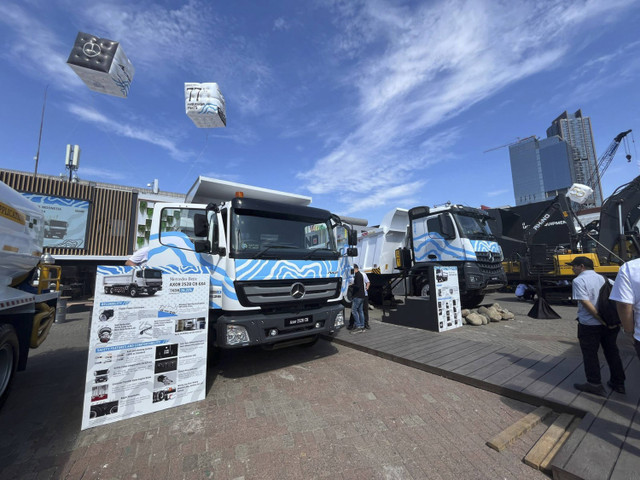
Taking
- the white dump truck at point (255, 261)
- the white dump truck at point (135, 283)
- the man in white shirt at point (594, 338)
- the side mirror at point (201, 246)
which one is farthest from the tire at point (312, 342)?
the man in white shirt at point (594, 338)

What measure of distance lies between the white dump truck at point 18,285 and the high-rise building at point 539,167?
63.7 meters

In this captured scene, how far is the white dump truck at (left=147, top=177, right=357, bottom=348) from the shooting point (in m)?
3.78

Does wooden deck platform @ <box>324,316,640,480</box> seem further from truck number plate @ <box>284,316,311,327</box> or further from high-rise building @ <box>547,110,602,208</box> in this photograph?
high-rise building @ <box>547,110,602,208</box>

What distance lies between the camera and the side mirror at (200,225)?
402cm

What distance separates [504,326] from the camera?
689 cm

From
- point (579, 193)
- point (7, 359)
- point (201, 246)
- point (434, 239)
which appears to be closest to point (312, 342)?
point (201, 246)

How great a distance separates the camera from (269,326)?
Result: 3.87 m

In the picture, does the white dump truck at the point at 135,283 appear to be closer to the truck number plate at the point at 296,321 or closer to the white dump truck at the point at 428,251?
the truck number plate at the point at 296,321

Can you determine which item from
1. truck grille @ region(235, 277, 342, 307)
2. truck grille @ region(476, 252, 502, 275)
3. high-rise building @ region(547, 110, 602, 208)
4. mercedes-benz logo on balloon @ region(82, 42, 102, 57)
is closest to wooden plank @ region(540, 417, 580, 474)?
truck grille @ region(235, 277, 342, 307)

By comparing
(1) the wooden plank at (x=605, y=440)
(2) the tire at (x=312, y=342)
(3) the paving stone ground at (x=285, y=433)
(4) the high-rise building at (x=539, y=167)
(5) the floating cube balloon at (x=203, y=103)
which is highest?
(4) the high-rise building at (x=539, y=167)

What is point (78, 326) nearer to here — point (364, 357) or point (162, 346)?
point (162, 346)

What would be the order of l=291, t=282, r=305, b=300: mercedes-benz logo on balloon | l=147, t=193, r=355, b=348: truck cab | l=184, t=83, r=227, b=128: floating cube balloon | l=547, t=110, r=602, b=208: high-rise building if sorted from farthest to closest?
l=547, t=110, r=602, b=208: high-rise building < l=184, t=83, r=227, b=128: floating cube balloon < l=291, t=282, r=305, b=300: mercedes-benz logo on balloon < l=147, t=193, r=355, b=348: truck cab

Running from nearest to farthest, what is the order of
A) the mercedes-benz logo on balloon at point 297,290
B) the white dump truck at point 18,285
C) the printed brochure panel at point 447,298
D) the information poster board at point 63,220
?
the white dump truck at point 18,285
the mercedes-benz logo on balloon at point 297,290
the printed brochure panel at point 447,298
the information poster board at point 63,220

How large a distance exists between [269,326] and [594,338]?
388 cm
